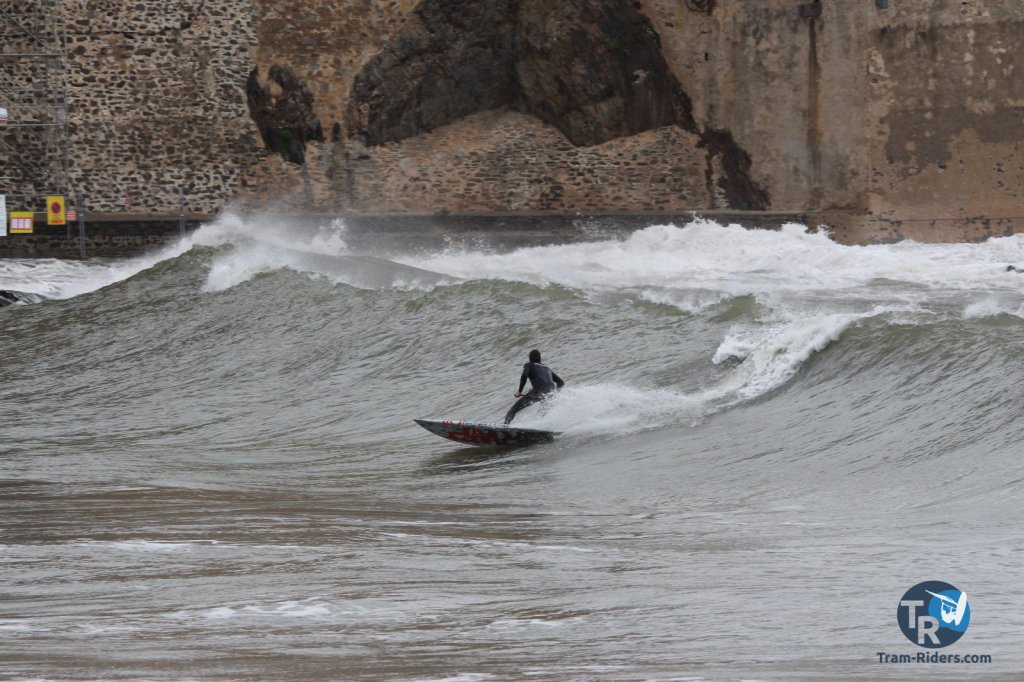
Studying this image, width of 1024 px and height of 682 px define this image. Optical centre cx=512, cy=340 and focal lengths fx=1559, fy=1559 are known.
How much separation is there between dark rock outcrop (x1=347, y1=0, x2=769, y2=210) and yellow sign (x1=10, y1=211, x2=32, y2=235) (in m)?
5.20

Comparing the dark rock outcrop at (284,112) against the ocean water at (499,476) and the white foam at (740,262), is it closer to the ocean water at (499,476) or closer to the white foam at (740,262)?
the white foam at (740,262)

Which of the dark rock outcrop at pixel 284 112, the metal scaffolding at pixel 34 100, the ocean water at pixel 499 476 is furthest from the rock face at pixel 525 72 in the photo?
the metal scaffolding at pixel 34 100

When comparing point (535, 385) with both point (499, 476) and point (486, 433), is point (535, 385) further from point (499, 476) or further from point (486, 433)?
point (499, 476)

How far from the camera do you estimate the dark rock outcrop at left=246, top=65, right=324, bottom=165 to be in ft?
81.7

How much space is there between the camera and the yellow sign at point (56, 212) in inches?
943

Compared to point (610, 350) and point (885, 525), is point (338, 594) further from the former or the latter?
point (610, 350)

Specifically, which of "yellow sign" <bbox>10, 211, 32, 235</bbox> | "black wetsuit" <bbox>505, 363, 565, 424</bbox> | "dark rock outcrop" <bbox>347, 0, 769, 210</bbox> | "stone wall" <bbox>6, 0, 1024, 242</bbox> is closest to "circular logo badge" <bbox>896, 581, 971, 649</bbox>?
"black wetsuit" <bbox>505, 363, 565, 424</bbox>

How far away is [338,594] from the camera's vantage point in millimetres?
6363

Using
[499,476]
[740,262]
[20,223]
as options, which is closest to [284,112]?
[20,223]

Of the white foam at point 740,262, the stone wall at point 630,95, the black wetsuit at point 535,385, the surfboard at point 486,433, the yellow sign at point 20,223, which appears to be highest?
the stone wall at point 630,95

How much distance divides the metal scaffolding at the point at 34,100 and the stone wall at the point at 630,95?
0.26 meters

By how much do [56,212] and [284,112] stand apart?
3895 mm

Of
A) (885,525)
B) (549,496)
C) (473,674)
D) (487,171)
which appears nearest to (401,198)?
(487,171)

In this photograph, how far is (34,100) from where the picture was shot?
2464 cm
